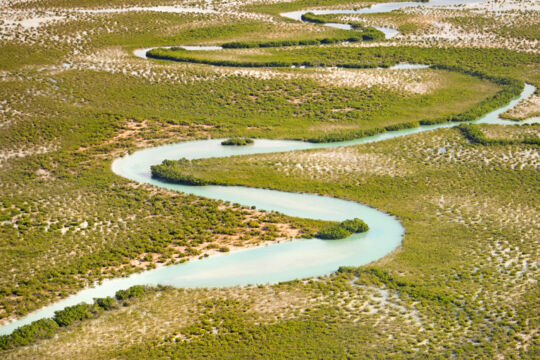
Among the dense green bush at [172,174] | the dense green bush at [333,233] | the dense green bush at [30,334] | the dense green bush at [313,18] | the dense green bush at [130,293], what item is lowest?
the dense green bush at [30,334]

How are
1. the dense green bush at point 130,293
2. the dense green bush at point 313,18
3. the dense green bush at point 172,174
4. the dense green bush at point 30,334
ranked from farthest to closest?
the dense green bush at point 313,18 < the dense green bush at point 172,174 < the dense green bush at point 130,293 < the dense green bush at point 30,334

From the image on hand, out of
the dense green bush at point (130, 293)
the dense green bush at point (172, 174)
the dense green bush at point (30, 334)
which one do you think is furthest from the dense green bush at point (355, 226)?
the dense green bush at point (30, 334)

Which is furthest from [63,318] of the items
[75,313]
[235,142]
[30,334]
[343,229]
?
[235,142]

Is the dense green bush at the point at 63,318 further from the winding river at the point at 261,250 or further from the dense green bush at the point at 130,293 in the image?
the winding river at the point at 261,250

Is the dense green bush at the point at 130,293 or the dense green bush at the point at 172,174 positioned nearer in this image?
the dense green bush at the point at 130,293

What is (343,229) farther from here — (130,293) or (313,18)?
(313,18)

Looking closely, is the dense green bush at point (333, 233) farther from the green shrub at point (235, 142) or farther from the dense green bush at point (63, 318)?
the green shrub at point (235, 142)

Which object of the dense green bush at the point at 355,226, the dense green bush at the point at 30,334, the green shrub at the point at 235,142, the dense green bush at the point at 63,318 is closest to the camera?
the dense green bush at the point at 30,334

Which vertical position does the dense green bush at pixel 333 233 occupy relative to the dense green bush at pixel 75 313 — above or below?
above

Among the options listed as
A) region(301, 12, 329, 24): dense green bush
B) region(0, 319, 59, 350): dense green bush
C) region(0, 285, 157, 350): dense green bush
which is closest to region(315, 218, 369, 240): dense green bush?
region(0, 285, 157, 350): dense green bush
